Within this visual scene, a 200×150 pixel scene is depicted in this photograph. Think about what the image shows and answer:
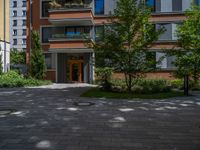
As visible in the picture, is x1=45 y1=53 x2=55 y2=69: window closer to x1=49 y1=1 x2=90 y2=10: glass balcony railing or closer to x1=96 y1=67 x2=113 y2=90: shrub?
x1=49 y1=1 x2=90 y2=10: glass balcony railing

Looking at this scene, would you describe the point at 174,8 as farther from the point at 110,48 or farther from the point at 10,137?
the point at 10,137

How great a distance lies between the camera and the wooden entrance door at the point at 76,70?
28.3 metres

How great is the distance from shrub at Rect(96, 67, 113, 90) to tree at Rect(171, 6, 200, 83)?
452 cm

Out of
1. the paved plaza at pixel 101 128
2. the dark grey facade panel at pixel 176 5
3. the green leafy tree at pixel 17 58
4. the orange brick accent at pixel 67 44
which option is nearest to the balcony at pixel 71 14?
the orange brick accent at pixel 67 44

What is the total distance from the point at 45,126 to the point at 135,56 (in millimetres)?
10013

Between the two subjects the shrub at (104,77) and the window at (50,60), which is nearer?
the shrub at (104,77)

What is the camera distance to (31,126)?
7.36m

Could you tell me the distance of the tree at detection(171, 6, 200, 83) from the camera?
16.4 meters

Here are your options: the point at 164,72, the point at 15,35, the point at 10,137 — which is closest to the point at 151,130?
the point at 10,137

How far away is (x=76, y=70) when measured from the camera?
28.5 m

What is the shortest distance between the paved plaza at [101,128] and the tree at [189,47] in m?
6.76

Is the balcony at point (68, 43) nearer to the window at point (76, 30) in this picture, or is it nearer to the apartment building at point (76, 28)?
the apartment building at point (76, 28)

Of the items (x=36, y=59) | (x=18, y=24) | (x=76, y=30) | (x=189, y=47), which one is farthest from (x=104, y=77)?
(x=18, y=24)

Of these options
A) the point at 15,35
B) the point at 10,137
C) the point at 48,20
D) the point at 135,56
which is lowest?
the point at 10,137
